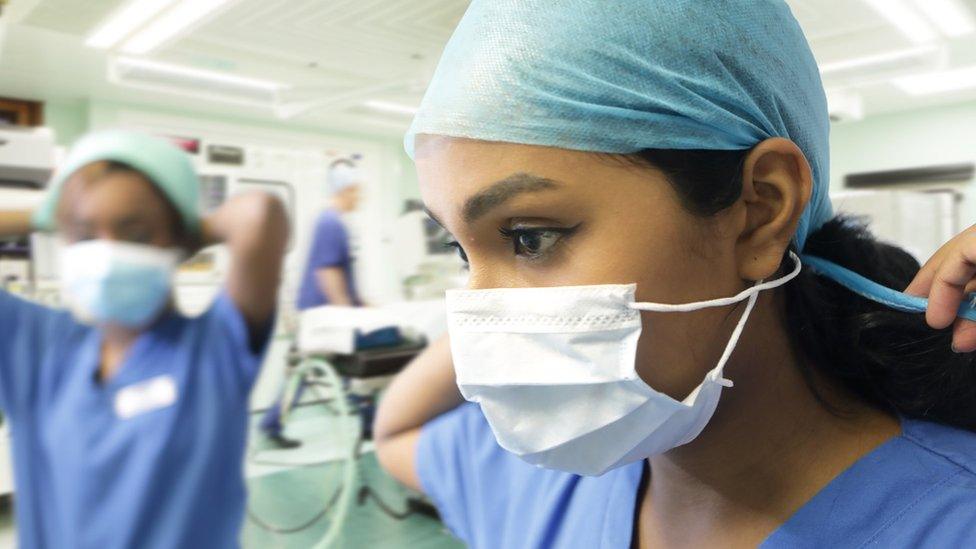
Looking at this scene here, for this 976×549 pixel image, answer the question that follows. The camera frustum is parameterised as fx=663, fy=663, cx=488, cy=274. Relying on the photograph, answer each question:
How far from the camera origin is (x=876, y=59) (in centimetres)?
458

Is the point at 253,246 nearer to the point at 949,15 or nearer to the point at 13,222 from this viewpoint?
the point at 13,222

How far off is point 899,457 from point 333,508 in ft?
9.18

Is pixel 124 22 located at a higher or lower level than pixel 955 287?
higher

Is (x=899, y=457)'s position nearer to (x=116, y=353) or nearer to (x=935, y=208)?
(x=116, y=353)

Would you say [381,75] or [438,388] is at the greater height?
[381,75]

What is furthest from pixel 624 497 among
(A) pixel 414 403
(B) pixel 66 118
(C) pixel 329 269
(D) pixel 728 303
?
(B) pixel 66 118

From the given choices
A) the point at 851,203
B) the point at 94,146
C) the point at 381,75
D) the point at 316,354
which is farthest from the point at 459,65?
the point at 381,75

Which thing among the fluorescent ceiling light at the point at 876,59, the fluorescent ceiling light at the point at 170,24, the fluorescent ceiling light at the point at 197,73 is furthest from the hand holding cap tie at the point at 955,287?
the fluorescent ceiling light at the point at 197,73

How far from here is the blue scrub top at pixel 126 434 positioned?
1035 mm

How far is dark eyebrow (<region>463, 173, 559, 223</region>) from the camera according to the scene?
56cm

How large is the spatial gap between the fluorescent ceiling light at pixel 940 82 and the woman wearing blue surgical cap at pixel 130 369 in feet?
19.5

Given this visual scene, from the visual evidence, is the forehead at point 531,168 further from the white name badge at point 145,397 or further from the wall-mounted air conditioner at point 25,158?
the wall-mounted air conditioner at point 25,158

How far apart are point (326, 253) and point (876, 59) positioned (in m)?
3.96

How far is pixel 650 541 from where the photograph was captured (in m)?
0.74
